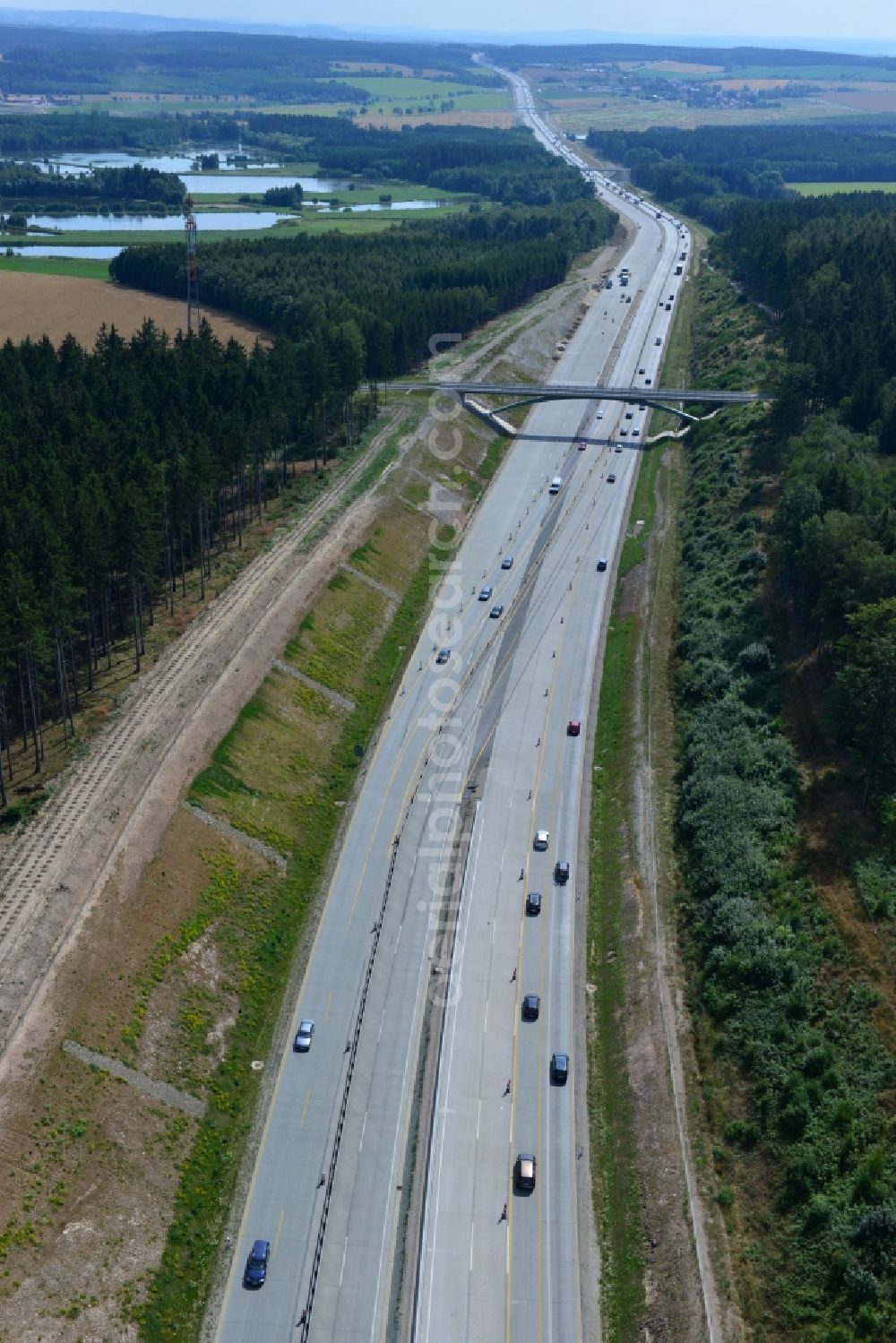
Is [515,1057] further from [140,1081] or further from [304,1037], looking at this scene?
[140,1081]

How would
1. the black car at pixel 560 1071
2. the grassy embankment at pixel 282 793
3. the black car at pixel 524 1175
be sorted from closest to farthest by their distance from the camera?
1. the grassy embankment at pixel 282 793
2. the black car at pixel 524 1175
3. the black car at pixel 560 1071

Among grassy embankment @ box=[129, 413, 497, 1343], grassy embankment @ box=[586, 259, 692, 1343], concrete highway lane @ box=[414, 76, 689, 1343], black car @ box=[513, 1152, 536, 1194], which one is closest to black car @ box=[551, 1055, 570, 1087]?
concrete highway lane @ box=[414, 76, 689, 1343]

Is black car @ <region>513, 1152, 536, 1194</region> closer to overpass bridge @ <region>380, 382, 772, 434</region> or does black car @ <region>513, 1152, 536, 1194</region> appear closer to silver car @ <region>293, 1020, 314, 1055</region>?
silver car @ <region>293, 1020, 314, 1055</region>

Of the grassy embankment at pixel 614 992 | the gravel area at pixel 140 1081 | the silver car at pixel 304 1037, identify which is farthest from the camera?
the silver car at pixel 304 1037

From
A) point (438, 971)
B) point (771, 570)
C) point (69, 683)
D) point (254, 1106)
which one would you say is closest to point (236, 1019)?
point (254, 1106)

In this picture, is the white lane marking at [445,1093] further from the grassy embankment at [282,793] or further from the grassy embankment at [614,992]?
the grassy embankment at [282,793]

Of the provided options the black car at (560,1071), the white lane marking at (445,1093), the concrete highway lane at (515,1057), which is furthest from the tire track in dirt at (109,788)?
the black car at (560,1071)
